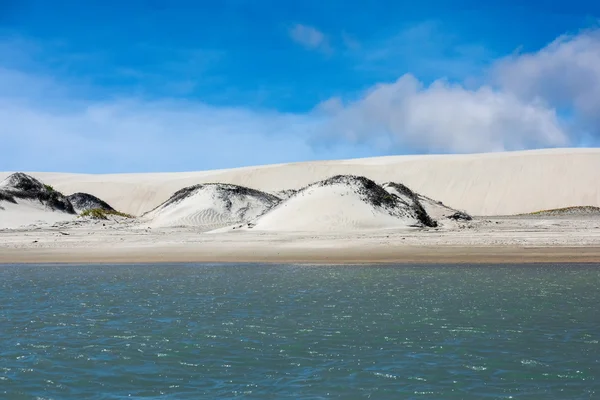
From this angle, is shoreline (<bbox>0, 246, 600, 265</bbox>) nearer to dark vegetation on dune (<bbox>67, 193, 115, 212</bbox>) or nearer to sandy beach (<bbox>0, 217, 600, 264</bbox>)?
sandy beach (<bbox>0, 217, 600, 264</bbox>)

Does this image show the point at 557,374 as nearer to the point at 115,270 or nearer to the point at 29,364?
the point at 29,364

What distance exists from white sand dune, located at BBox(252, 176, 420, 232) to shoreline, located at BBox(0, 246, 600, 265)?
6.52 m

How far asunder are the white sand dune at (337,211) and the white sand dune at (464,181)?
36.9 metres

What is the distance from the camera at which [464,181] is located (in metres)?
78.8

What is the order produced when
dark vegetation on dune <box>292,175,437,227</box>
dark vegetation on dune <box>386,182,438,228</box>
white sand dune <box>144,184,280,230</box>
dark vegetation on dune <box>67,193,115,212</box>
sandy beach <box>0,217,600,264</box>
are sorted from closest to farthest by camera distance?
sandy beach <box>0,217,600,264</box>, dark vegetation on dune <box>292,175,437,227</box>, dark vegetation on dune <box>386,182,438,228</box>, white sand dune <box>144,184,280,230</box>, dark vegetation on dune <box>67,193,115,212</box>

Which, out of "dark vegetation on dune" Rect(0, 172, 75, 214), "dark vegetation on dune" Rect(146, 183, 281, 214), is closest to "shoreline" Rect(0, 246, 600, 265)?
"dark vegetation on dune" Rect(146, 183, 281, 214)

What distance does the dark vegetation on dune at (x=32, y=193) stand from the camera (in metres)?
43.0

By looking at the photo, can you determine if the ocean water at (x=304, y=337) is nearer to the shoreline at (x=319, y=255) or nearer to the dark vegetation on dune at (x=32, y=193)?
the shoreline at (x=319, y=255)

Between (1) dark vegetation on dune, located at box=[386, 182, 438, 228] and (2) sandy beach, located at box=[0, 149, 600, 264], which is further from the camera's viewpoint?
(1) dark vegetation on dune, located at box=[386, 182, 438, 228]

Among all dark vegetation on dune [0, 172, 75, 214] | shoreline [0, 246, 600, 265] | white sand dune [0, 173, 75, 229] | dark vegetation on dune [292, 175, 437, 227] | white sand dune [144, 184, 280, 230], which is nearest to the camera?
shoreline [0, 246, 600, 265]

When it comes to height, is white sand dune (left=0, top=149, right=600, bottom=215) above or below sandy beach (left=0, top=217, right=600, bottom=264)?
above

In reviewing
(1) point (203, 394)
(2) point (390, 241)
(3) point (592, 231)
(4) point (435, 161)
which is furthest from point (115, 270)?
(4) point (435, 161)

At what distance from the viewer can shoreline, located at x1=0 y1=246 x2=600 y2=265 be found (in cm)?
1972

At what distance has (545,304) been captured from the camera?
469 inches
